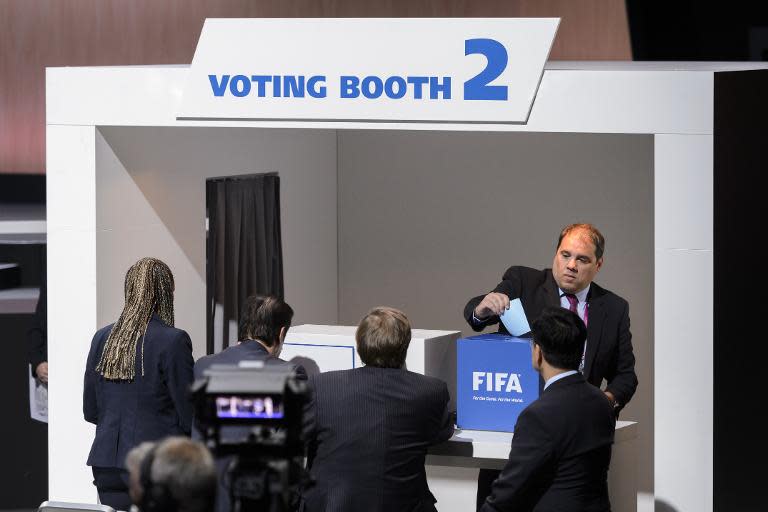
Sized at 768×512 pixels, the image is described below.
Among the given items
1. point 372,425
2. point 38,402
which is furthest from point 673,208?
point 38,402

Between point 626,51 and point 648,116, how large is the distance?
4416mm

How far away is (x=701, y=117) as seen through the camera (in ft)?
14.1

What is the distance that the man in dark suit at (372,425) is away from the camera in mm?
3807

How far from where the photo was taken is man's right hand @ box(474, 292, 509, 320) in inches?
175

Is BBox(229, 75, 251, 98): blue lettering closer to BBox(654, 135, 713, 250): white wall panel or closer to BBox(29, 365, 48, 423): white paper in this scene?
BBox(654, 135, 713, 250): white wall panel

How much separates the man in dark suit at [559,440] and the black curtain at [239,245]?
271cm

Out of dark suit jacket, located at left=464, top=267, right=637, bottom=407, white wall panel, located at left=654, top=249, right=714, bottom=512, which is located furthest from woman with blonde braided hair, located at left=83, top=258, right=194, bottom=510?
white wall panel, located at left=654, top=249, right=714, bottom=512

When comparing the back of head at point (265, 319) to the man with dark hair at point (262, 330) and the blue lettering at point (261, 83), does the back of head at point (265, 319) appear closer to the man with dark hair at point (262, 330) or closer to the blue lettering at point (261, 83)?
the man with dark hair at point (262, 330)

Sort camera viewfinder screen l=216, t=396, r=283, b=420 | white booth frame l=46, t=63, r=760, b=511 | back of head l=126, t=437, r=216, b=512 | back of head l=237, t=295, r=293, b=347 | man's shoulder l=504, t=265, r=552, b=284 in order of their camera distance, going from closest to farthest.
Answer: back of head l=126, t=437, r=216, b=512 → camera viewfinder screen l=216, t=396, r=283, b=420 → back of head l=237, t=295, r=293, b=347 → white booth frame l=46, t=63, r=760, b=511 → man's shoulder l=504, t=265, r=552, b=284

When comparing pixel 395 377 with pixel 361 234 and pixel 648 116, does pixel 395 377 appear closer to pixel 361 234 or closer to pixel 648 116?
pixel 648 116

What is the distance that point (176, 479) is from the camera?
2.33 meters

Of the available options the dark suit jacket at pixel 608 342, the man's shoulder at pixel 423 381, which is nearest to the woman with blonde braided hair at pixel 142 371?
the man's shoulder at pixel 423 381

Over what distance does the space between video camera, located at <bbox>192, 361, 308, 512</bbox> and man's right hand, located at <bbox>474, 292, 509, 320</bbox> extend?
6.26 ft

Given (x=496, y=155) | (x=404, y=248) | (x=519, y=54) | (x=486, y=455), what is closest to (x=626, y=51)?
(x=496, y=155)
